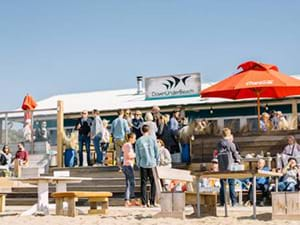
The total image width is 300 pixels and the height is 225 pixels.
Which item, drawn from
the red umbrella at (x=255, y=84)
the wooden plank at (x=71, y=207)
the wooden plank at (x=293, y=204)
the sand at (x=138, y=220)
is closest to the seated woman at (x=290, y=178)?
the sand at (x=138, y=220)

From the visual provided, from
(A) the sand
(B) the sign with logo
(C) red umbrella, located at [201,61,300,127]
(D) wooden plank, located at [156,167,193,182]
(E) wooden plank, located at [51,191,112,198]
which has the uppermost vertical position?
(B) the sign with logo

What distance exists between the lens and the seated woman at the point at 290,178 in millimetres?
14859

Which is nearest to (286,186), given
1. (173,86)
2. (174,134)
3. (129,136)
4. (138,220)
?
(129,136)

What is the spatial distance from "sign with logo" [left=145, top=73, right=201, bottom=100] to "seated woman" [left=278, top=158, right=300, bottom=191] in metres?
12.5

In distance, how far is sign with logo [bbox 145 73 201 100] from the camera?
27.8m

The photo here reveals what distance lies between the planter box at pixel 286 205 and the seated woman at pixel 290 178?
4169 mm

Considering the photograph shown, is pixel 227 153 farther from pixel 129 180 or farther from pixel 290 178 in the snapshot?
pixel 129 180

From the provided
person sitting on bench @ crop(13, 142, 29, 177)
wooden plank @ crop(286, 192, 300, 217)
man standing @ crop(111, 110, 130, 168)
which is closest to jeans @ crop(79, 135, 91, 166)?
man standing @ crop(111, 110, 130, 168)

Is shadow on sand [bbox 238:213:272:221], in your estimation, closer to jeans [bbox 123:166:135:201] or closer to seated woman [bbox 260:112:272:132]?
jeans [bbox 123:166:135:201]

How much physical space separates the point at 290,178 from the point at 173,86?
1350 centimetres

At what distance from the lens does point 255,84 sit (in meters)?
17.2

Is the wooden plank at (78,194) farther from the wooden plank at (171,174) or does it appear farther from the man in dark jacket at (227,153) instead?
the man in dark jacket at (227,153)

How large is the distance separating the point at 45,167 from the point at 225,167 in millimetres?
9146

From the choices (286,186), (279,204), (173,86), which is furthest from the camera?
(173,86)
